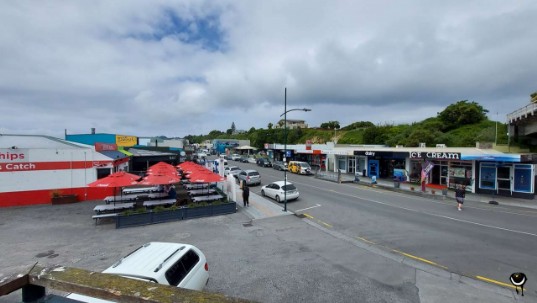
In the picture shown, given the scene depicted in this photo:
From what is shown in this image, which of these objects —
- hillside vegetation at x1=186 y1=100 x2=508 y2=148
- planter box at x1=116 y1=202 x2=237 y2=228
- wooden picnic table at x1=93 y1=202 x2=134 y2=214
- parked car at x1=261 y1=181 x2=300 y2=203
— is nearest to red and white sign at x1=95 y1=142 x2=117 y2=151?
wooden picnic table at x1=93 y1=202 x2=134 y2=214

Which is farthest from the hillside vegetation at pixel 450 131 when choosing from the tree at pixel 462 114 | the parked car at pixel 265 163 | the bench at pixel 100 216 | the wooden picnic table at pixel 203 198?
the bench at pixel 100 216

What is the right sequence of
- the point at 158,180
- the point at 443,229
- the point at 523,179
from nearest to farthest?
the point at 443,229, the point at 158,180, the point at 523,179

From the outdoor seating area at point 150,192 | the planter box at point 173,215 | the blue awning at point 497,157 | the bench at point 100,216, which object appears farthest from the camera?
the blue awning at point 497,157

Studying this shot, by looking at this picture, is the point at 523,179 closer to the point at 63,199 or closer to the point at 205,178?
the point at 205,178

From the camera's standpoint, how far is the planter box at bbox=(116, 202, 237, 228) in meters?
14.8

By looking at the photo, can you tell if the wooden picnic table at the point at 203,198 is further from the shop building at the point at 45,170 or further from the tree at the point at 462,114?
the tree at the point at 462,114

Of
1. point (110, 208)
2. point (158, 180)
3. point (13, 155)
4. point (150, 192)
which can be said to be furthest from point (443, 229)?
point (13, 155)

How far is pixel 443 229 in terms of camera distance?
13945 mm

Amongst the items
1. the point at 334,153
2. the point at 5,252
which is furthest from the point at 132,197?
the point at 334,153

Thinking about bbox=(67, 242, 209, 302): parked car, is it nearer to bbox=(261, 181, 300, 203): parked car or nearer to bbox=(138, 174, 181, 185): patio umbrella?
bbox=(138, 174, 181, 185): patio umbrella

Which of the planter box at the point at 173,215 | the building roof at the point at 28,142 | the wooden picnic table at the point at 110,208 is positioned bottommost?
the planter box at the point at 173,215

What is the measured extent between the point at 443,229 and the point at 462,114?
53.7m

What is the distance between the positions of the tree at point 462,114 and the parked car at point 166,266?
6488 centimetres

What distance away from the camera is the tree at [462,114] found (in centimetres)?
5584
